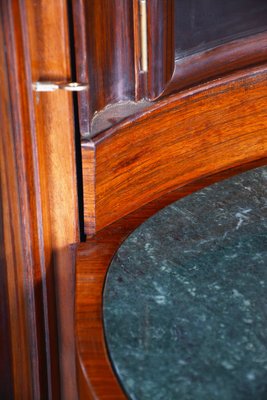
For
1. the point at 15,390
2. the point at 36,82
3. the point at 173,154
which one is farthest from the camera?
the point at 173,154

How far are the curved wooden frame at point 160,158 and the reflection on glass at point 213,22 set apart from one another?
62mm

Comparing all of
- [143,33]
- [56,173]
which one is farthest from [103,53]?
[56,173]

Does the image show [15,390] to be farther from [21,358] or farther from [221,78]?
[221,78]

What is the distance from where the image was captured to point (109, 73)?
3.13ft

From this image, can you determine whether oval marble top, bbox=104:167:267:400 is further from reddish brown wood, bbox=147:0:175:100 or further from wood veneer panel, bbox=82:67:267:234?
reddish brown wood, bbox=147:0:175:100

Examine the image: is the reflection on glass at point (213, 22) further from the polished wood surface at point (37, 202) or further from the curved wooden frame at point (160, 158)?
the polished wood surface at point (37, 202)

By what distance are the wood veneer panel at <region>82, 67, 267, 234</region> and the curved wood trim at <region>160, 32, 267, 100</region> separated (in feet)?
0.05

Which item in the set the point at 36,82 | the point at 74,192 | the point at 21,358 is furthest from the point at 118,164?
the point at 21,358

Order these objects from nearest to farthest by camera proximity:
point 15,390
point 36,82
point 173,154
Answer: point 36,82, point 15,390, point 173,154

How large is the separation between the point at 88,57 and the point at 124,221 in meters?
0.23

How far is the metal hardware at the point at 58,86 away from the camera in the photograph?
2.72 feet

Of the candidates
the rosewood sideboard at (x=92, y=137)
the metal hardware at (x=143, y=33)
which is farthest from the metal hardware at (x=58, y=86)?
the metal hardware at (x=143, y=33)

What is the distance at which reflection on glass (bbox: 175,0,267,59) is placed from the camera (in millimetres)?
1018

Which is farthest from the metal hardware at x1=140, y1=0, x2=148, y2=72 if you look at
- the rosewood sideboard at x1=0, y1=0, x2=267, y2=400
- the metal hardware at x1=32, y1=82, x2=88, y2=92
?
the metal hardware at x1=32, y1=82, x2=88, y2=92
